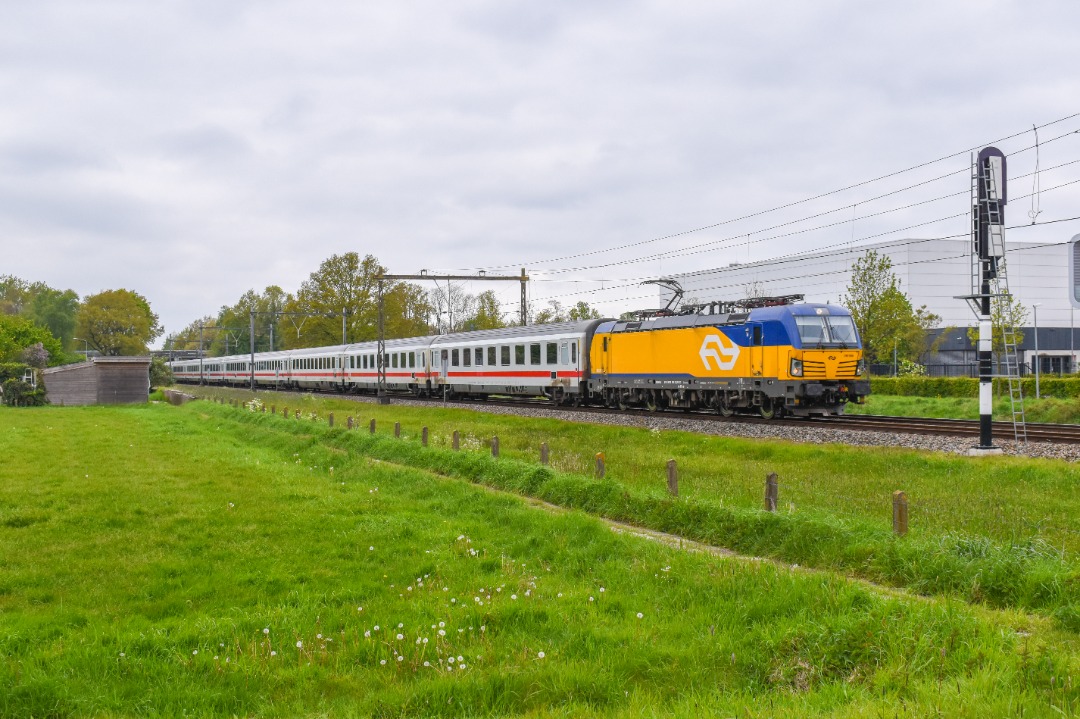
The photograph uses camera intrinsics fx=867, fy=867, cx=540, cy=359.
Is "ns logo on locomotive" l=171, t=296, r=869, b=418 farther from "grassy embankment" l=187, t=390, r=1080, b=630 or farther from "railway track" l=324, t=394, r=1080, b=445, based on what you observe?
"grassy embankment" l=187, t=390, r=1080, b=630

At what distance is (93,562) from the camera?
31.8 ft

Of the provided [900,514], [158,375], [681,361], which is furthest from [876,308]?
[158,375]

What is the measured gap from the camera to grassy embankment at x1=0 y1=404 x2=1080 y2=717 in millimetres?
5855

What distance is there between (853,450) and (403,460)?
9654mm

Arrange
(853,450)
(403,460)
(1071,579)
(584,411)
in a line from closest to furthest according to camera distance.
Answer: (1071,579)
(853,450)
(403,460)
(584,411)

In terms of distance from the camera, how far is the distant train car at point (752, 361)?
24.1m

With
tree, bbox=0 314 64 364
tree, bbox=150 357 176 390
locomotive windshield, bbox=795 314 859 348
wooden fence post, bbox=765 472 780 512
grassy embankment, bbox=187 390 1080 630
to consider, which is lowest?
grassy embankment, bbox=187 390 1080 630

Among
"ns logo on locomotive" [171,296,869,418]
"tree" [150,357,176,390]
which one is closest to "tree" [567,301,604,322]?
"ns logo on locomotive" [171,296,869,418]

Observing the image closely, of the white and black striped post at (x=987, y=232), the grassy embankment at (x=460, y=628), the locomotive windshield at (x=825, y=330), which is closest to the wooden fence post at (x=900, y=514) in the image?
the grassy embankment at (x=460, y=628)

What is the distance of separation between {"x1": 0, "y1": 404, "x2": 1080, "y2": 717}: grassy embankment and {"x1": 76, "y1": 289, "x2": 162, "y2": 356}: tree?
85.5m

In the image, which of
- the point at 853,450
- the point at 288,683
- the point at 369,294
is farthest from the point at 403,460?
the point at 369,294

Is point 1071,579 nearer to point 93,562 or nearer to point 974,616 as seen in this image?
point 974,616

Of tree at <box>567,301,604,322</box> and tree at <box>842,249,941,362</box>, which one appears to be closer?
tree at <box>842,249,941,362</box>

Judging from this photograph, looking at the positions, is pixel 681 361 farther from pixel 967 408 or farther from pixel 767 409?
pixel 967 408
